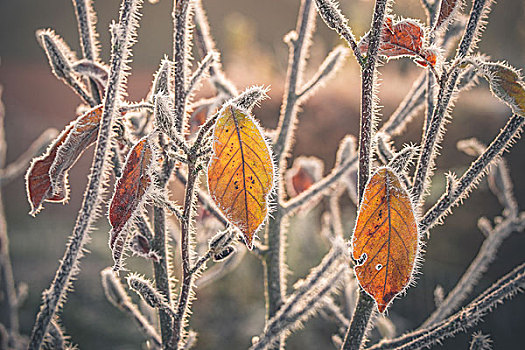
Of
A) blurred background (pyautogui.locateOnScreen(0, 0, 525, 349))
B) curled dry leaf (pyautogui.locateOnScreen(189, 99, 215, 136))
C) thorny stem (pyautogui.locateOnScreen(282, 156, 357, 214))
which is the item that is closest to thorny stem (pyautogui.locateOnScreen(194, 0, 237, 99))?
curled dry leaf (pyautogui.locateOnScreen(189, 99, 215, 136))

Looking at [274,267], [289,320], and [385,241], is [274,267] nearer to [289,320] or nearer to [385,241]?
[289,320]

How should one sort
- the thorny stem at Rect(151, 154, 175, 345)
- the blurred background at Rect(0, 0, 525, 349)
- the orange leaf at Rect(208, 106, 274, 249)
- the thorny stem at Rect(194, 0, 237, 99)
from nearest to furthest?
the orange leaf at Rect(208, 106, 274, 249) < the thorny stem at Rect(151, 154, 175, 345) < the thorny stem at Rect(194, 0, 237, 99) < the blurred background at Rect(0, 0, 525, 349)

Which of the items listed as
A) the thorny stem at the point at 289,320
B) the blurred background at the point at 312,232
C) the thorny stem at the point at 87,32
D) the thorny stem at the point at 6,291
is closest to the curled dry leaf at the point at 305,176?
the thorny stem at the point at 289,320

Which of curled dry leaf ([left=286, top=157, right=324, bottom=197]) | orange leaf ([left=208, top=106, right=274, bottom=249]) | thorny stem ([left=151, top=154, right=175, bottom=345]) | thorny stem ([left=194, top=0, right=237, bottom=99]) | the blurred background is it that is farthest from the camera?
the blurred background

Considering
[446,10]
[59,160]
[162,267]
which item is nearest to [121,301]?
[162,267]

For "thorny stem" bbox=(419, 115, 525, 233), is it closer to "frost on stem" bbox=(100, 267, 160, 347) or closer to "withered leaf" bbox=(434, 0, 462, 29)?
"withered leaf" bbox=(434, 0, 462, 29)

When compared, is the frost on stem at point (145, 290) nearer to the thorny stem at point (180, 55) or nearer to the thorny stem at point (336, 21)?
the thorny stem at point (180, 55)
